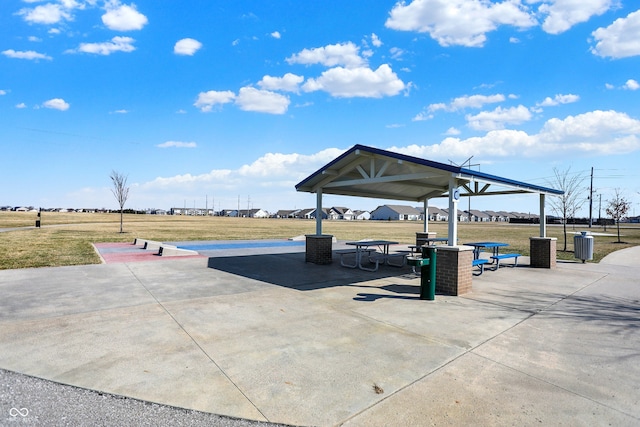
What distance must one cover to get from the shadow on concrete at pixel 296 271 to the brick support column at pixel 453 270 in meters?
2.07

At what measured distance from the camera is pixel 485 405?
3188 millimetres

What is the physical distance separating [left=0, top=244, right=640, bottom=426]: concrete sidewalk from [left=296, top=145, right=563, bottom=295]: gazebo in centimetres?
119

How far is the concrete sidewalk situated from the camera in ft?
10.5

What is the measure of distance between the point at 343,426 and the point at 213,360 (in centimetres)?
195

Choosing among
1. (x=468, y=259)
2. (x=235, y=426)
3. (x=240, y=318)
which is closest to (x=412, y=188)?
(x=468, y=259)

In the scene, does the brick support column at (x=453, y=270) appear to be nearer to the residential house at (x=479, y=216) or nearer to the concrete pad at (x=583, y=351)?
the concrete pad at (x=583, y=351)

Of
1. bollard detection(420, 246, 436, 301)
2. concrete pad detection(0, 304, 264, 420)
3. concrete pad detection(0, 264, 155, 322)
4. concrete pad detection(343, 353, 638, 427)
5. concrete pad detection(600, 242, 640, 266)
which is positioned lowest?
concrete pad detection(0, 304, 264, 420)

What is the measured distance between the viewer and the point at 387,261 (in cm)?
1255

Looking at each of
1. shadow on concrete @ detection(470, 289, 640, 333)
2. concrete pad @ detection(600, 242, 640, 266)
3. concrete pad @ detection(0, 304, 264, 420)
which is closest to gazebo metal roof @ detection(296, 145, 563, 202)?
shadow on concrete @ detection(470, 289, 640, 333)

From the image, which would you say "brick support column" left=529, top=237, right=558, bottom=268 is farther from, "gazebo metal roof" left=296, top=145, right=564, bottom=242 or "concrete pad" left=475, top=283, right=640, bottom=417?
"concrete pad" left=475, top=283, right=640, bottom=417

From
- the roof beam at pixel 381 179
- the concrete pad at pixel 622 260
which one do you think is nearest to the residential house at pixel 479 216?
the concrete pad at pixel 622 260

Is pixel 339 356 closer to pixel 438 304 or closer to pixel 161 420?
pixel 161 420

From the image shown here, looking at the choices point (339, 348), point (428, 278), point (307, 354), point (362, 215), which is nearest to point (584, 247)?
point (428, 278)

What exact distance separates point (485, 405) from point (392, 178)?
6549 mm
